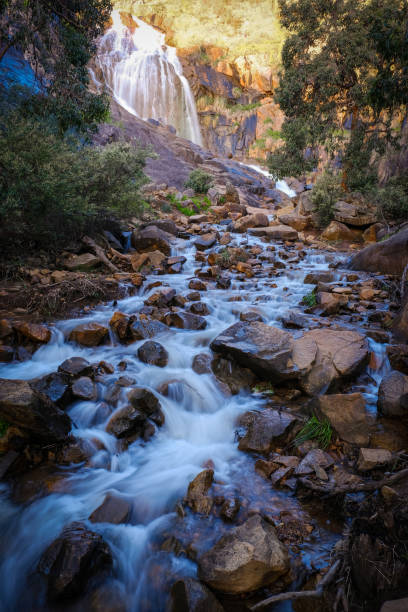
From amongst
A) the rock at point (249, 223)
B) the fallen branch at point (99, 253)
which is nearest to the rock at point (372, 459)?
the fallen branch at point (99, 253)

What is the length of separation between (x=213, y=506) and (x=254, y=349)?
194 centimetres

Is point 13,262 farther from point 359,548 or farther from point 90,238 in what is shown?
point 359,548

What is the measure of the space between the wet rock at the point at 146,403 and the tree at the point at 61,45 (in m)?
6.30

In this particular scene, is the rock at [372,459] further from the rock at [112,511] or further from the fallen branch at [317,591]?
the rock at [112,511]

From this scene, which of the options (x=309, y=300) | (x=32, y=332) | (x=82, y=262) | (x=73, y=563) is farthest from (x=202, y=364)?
(x=82, y=262)

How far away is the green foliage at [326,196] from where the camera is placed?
45.0ft

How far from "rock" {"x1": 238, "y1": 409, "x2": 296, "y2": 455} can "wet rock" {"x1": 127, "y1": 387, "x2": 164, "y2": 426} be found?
3.01 ft

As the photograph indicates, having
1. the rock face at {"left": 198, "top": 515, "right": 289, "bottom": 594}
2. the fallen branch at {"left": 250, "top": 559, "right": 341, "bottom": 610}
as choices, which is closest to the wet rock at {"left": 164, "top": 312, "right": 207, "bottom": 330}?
the rock face at {"left": 198, "top": 515, "right": 289, "bottom": 594}

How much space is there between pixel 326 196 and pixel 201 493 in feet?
45.4

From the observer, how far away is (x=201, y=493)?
2621 millimetres

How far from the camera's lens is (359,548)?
1.69 meters

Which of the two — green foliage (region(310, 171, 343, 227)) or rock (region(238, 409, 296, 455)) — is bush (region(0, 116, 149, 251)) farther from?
green foliage (region(310, 171, 343, 227))

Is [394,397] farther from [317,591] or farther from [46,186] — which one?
[46,186]

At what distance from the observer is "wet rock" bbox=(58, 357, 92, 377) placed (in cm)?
383
